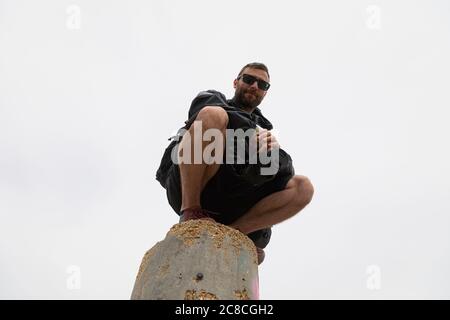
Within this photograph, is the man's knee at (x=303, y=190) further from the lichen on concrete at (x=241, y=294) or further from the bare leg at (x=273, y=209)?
the lichen on concrete at (x=241, y=294)

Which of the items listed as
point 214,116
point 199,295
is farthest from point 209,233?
point 214,116

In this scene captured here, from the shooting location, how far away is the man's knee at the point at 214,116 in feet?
11.6

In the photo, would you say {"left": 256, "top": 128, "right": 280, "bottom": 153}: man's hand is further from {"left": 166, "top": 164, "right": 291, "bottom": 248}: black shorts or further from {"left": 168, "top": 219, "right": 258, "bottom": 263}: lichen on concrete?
{"left": 168, "top": 219, "right": 258, "bottom": 263}: lichen on concrete

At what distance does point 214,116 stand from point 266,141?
0.45m

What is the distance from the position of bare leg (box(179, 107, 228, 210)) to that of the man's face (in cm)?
70

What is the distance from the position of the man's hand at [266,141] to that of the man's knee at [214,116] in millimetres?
299

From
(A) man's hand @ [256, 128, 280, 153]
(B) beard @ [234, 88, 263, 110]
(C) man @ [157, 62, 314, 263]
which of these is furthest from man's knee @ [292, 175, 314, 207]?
(B) beard @ [234, 88, 263, 110]

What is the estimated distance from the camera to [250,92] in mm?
4293

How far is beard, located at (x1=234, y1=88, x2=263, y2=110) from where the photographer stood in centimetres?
430

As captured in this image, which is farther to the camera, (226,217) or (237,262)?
(226,217)

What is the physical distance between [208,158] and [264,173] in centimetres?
46
